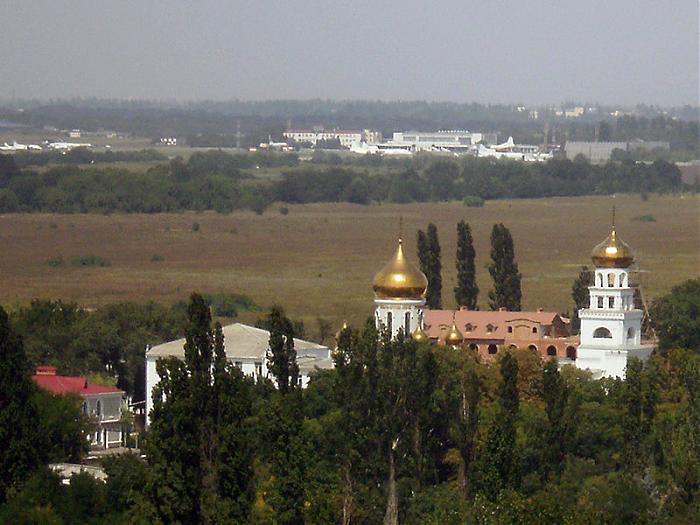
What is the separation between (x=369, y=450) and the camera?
3647cm

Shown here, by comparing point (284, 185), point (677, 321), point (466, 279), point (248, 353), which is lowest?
point (284, 185)

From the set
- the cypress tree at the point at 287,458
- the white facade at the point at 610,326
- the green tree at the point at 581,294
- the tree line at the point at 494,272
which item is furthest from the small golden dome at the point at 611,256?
the cypress tree at the point at 287,458

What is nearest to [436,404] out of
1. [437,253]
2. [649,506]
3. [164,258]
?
[649,506]

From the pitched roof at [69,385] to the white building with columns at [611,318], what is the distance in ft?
29.2

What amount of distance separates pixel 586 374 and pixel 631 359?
1.91 meters

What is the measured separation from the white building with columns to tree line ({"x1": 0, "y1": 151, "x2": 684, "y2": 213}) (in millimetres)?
71073

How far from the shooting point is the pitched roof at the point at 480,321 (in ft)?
167

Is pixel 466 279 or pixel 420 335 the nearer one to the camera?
pixel 420 335

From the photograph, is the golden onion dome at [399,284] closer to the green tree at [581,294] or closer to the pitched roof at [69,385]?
the green tree at [581,294]

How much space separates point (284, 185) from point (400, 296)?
83.9 m

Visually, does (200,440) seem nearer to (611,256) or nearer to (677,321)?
(611,256)

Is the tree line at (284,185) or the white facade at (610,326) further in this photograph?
the tree line at (284,185)

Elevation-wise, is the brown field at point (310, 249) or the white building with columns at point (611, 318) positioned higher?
the white building with columns at point (611, 318)

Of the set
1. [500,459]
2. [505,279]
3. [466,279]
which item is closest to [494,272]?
[505,279]
